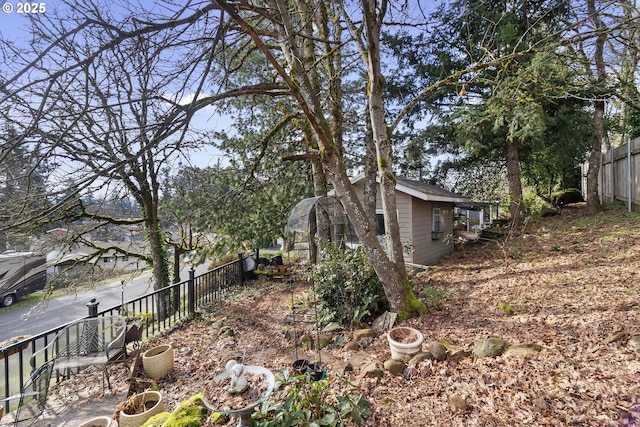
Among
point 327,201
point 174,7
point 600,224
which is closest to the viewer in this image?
point 174,7

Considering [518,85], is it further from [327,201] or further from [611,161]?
[611,161]

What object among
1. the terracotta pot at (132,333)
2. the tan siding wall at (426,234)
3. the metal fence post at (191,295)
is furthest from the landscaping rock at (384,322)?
the tan siding wall at (426,234)

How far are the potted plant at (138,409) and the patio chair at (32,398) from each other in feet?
2.83

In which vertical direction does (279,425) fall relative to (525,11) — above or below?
below

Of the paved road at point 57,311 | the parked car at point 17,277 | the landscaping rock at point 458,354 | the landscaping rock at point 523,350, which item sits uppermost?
the landscaping rock at point 523,350

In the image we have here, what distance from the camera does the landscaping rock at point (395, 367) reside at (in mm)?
3097

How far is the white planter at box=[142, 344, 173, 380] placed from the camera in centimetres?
419

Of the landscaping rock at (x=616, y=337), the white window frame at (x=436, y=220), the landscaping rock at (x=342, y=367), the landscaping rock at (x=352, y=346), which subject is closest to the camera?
the landscaping rock at (x=616, y=337)

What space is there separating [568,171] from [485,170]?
11.8ft

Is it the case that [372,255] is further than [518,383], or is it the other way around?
[372,255]

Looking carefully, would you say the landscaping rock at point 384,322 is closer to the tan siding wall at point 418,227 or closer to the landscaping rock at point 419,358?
the landscaping rock at point 419,358

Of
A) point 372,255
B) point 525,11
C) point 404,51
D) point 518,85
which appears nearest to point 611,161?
Answer: point 525,11

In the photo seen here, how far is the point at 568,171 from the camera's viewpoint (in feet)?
44.1

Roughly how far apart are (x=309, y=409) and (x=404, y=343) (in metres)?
1.57
